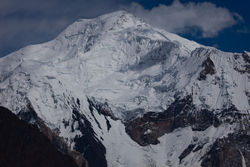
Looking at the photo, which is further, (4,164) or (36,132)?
(36,132)

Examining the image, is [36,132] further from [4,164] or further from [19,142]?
[4,164]

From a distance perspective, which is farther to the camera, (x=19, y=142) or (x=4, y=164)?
(x=19, y=142)

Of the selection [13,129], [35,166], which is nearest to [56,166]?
[35,166]

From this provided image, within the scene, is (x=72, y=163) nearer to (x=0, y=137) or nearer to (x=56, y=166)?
(x=56, y=166)

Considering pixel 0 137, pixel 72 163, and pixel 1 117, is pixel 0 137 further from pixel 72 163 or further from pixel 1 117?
pixel 72 163

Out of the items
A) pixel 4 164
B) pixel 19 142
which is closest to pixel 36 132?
pixel 19 142
